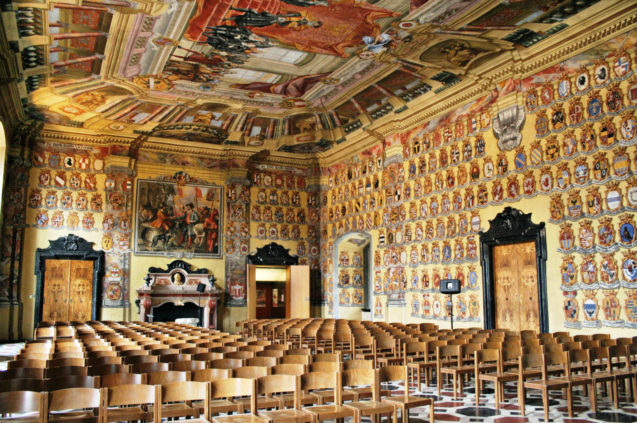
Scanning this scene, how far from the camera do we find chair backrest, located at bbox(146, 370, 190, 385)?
19.6 ft

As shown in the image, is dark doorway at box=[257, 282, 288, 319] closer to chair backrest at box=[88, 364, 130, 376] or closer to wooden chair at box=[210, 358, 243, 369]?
wooden chair at box=[210, 358, 243, 369]

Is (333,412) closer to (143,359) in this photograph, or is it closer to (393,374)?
(393,374)

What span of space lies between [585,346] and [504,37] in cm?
856

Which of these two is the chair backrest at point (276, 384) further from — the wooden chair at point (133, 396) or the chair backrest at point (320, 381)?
the wooden chair at point (133, 396)

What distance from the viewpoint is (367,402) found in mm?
6113

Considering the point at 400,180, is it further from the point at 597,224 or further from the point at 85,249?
the point at 85,249

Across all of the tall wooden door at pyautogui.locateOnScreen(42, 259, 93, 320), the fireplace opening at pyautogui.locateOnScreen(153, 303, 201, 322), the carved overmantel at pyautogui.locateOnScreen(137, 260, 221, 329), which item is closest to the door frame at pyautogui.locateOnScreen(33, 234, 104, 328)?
the tall wooden door at pyautogui.locateOnScreen(42, 259, 93, 320)

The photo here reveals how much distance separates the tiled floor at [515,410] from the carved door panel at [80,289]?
52.1ft

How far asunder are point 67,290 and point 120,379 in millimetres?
17196

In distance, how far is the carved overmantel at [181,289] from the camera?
874 inches

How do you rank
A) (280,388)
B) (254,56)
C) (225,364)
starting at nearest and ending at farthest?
(280,388) → (225,364) → (254,56)

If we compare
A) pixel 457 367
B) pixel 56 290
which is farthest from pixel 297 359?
pixel 56 290

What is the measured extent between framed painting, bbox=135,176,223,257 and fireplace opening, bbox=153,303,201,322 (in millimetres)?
2052

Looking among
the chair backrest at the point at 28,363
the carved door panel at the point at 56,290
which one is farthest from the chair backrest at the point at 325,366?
the carved door panel at the point at 56,290
